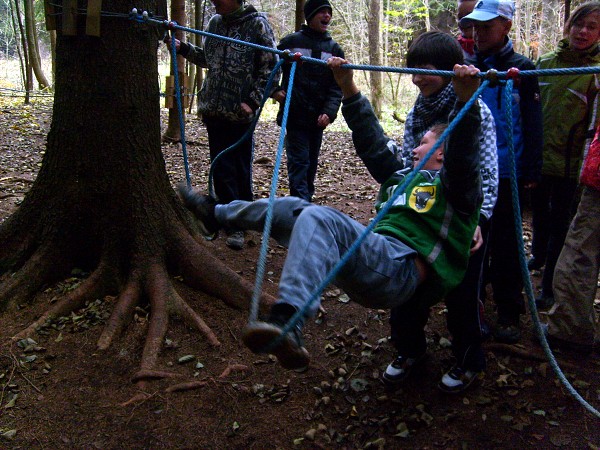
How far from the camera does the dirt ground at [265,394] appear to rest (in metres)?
2.16

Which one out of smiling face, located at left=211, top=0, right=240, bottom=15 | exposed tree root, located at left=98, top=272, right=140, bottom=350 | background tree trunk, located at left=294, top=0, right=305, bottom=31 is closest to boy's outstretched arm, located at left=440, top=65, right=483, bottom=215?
exposed tree root, located at left=98, top=272, right=140, bottom=350

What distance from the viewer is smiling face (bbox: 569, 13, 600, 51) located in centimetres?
284

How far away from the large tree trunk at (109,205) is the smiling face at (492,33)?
67.5 inches

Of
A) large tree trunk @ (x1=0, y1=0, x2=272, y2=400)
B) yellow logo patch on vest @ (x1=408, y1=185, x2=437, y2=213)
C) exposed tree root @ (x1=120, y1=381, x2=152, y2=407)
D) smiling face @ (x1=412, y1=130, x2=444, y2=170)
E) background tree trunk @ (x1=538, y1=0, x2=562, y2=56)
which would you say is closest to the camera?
yellow logo patch on vest @ (x1=408, y1=185, x2=437, y2=213)

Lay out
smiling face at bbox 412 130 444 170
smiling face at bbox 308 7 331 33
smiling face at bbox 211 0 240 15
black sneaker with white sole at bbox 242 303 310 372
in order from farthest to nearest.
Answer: smiling face at bbox 308 7 331 33, smiling face at bbox 211 0 240 15, smiling face at bbox 412 130 444 170, black sneaker with white sole at bbox 242 303 310 372

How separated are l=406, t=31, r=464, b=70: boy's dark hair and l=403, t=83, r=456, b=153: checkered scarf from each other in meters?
0.10

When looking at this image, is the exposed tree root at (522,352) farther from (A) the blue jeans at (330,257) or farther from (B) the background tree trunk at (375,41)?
(B) the background tree trunk at (375,41)

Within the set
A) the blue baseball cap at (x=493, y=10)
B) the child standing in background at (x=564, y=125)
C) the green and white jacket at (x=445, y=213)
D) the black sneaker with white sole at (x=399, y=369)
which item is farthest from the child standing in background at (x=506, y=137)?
the green and white jacket at (x=445, y=213)

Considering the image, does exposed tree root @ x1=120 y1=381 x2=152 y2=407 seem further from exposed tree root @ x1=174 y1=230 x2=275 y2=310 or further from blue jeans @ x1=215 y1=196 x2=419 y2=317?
blue jeans @ x1=215 y1=196 x2=419 y2=317

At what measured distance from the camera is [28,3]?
10.9 meters

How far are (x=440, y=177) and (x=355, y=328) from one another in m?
1.23

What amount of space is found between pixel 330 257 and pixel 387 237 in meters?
0.34

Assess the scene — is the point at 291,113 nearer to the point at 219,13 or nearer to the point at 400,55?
the point at 219,13

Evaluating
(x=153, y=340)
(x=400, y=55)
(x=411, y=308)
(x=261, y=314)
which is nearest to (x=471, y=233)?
(x=411, y=308)
